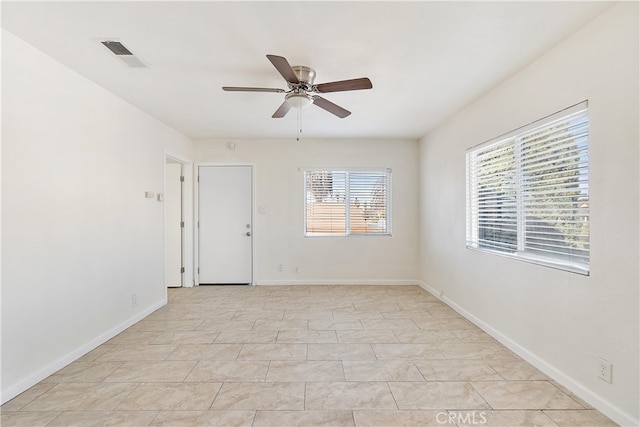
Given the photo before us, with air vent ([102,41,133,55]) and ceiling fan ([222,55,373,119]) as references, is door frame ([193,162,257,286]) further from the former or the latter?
air vent ([102,41,133,55])

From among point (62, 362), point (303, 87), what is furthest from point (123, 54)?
point (62, 362)

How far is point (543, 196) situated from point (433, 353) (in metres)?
1.62

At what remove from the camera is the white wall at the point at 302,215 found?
521 centimetres

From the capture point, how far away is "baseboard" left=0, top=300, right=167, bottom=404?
2.05m

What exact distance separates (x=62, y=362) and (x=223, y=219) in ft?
9.91

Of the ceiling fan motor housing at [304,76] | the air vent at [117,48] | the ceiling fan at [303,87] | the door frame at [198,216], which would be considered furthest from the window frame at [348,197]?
the air vent at [117,48]

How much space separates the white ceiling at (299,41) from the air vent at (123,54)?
0.19ft

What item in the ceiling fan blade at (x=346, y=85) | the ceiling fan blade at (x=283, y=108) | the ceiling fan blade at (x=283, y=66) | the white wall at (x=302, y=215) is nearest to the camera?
the ceiling fan blade at (x=283, y=66)

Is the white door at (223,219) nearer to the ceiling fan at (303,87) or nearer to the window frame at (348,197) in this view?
the window frame at (348,197)

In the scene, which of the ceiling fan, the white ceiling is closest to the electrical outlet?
the white ceiling

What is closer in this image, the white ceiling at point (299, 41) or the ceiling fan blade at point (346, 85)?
the white ceiling at point (299, 41)

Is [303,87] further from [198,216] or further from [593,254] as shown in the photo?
[198,216]

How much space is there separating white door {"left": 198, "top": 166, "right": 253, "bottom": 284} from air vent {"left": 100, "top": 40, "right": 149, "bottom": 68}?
2760 millimetres

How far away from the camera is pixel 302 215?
5.25 metres
